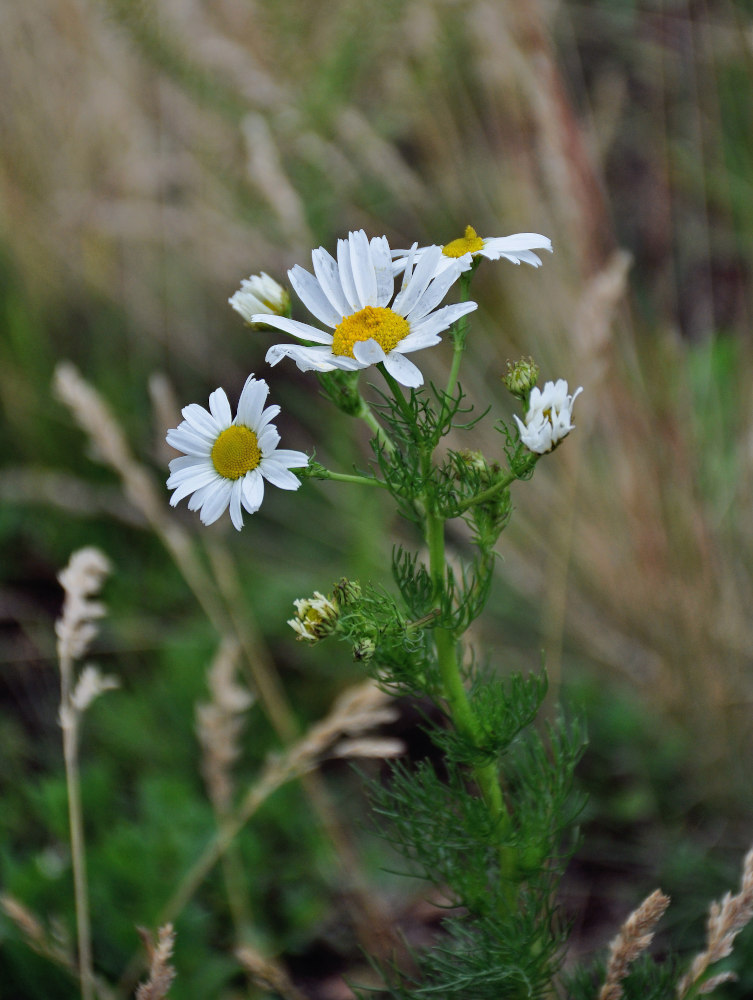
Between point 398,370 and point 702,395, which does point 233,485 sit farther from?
point 702,395

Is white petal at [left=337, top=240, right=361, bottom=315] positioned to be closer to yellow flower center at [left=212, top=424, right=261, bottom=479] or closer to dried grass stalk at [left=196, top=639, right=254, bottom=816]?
yellow flower center at [left=212, top=424, right=261, bottom=479]

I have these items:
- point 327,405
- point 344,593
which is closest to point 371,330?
point 344,593

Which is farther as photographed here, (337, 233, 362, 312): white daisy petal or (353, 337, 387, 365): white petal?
(337, 233, 362, 312): white daisy petal

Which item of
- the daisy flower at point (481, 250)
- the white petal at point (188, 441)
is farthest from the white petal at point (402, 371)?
the white petal at point (188, 441)

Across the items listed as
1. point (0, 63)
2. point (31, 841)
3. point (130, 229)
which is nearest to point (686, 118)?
point (130, 229)

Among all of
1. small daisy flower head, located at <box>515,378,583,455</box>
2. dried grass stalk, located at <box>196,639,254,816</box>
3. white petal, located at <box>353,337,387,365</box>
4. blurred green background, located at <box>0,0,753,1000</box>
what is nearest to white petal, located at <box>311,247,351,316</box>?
white petal, located at <box>353,337,387,365</box>

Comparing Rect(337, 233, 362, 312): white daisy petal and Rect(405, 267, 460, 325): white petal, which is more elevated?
Rect(337, 233, 362, 312): white daisy petal

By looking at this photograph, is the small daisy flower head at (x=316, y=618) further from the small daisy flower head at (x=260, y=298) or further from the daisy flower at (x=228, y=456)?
the small daisy flower head at (x=260, y=298)
